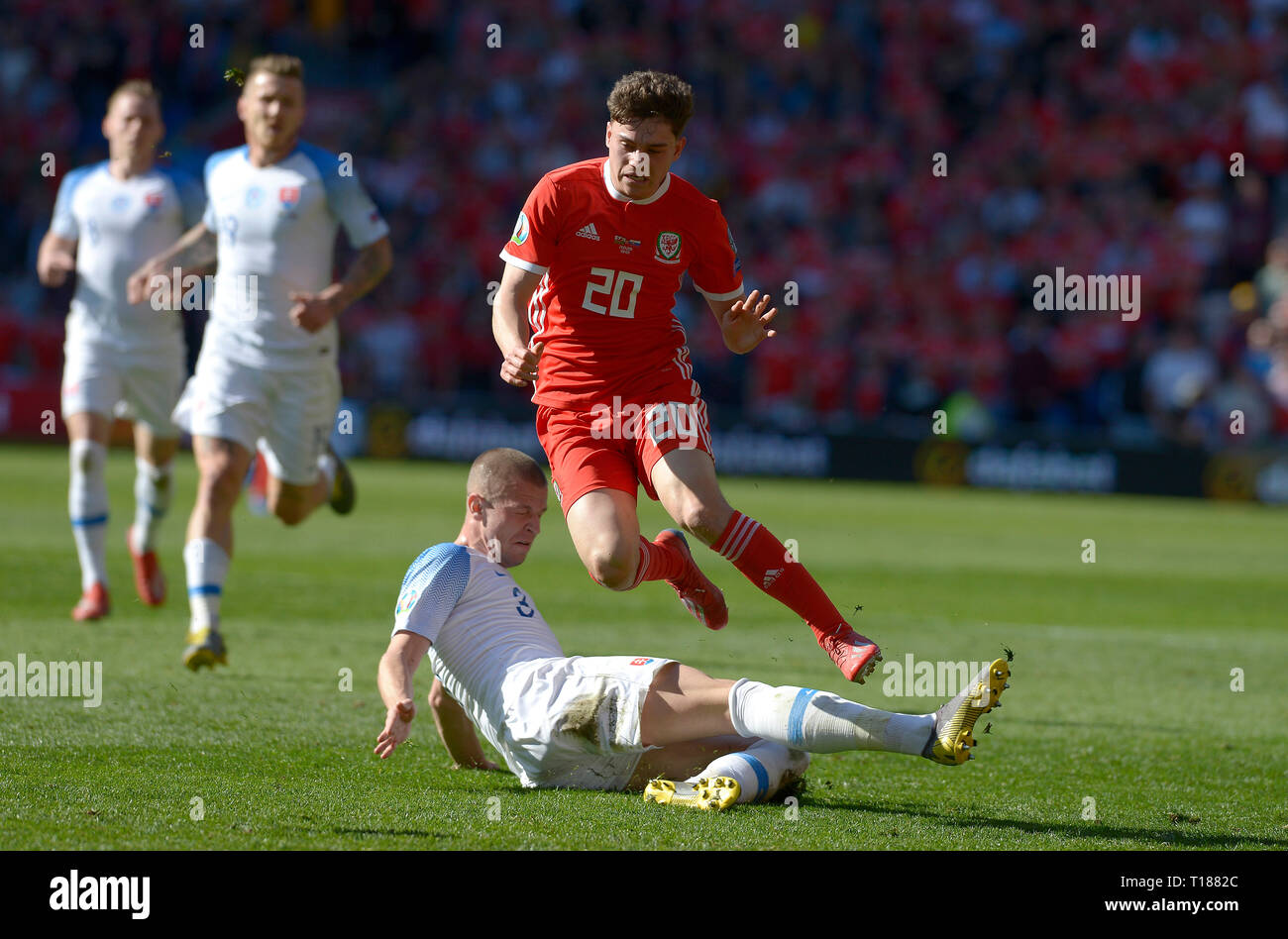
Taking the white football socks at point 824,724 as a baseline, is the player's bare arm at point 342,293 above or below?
above

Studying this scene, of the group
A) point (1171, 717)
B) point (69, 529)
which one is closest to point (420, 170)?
point (69, 529)

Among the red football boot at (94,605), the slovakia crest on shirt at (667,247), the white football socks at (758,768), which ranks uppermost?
the slovakia crest on shirt at (667,247)

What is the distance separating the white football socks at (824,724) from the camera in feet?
15.1

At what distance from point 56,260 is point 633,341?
415 cm

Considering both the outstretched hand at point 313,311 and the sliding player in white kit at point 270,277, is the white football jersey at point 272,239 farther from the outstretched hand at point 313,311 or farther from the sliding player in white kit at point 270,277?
the outstretched hand at point 313,311

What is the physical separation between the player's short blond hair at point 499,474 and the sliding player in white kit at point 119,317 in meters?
4.07

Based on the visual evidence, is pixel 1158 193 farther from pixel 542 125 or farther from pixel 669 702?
pixel 669 702

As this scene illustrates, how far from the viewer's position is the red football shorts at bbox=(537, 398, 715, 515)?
18.5 ft

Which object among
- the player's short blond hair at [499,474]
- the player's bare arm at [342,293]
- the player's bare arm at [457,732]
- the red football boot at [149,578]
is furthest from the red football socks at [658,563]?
the red football boot at [149,578]

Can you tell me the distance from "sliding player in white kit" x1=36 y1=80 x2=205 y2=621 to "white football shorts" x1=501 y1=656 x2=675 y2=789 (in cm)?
439

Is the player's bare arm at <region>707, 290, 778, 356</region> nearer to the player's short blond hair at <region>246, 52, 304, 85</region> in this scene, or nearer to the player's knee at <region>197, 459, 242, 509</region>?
the player's knee at <region>197, 459, 242, 509</region>

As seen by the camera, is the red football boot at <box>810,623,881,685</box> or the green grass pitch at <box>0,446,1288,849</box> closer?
the green grass pitch at <box>0,446,1288,849</box>

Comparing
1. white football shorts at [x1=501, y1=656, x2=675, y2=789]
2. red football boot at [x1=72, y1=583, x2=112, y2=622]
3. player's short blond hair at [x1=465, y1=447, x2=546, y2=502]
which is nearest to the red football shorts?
player's short blond hair at [x1=465, y1=447, x2=546, y2=502]

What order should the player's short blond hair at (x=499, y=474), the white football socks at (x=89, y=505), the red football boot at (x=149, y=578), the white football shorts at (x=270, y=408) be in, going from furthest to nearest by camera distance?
the red football boot at (x=149, y=578) < the white football socks at (x=89, y=505) < the white football shorts at (x=270, y=408) < the player's short blond hair at (x=499, y=474)
